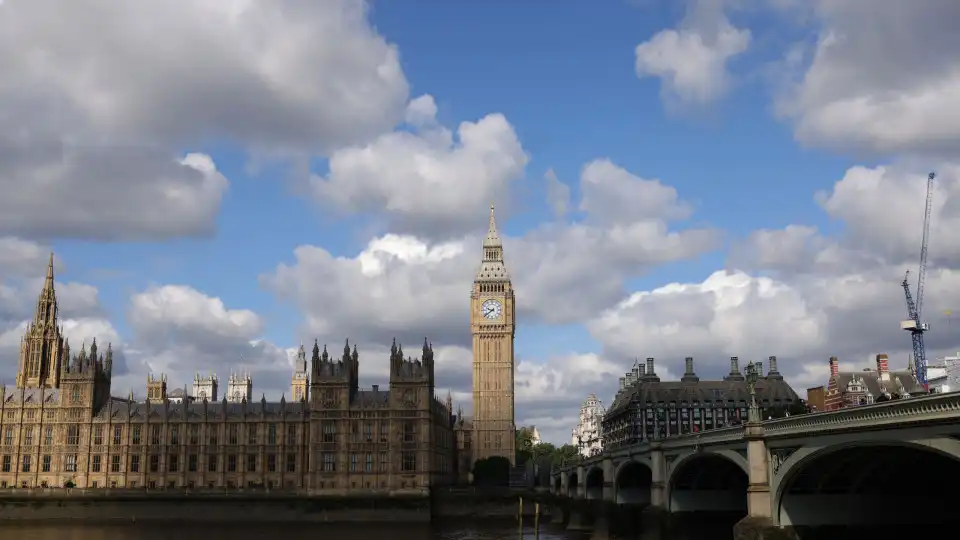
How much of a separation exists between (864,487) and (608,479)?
48.7m

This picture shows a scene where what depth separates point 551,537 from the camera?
10331 centimetres

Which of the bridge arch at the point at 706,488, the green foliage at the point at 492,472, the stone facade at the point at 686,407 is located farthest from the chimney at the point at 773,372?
the bridge arch at the point at 706,488

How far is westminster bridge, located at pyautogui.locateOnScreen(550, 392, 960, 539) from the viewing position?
4622cm

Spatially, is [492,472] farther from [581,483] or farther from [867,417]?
[867,417]

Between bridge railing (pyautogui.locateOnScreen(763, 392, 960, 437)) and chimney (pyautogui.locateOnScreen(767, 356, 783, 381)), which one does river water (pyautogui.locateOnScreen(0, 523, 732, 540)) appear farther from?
chimney (pyautogui.locateOnScreen(767, 356, 783, 381))

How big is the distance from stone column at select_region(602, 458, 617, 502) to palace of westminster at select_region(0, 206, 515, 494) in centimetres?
3724

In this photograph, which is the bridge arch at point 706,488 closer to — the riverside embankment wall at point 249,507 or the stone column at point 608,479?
the stone column at point 608,479

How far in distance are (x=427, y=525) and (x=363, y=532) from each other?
13.6 m

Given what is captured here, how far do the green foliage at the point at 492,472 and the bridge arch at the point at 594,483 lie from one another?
135ft

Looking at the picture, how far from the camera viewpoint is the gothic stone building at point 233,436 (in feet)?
473

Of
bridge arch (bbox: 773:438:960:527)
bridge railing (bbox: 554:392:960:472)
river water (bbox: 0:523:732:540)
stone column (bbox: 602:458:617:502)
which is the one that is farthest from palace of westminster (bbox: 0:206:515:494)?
bridge arch (bbox: 773:438:960:527)

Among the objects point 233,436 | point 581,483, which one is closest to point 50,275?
point 233,436

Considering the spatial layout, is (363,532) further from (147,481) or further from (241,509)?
(147,481)

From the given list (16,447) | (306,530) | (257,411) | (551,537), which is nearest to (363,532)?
(306,530)
